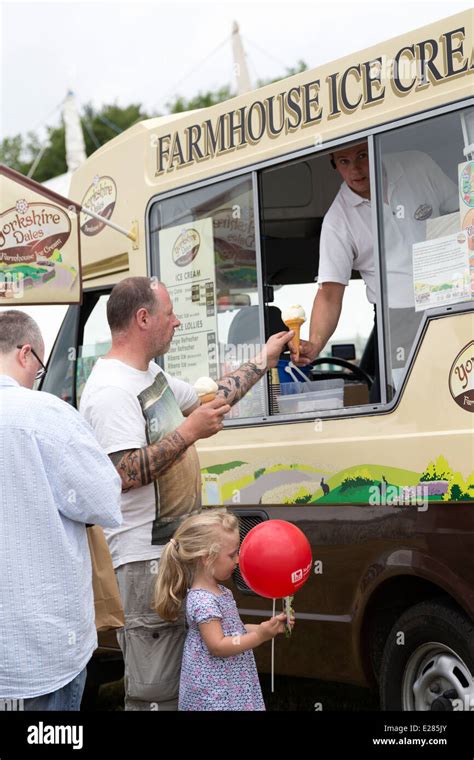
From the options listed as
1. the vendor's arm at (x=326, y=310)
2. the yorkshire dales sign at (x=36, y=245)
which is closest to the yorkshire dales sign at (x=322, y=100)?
the yorkshire dales sign at (x=36, y=245)

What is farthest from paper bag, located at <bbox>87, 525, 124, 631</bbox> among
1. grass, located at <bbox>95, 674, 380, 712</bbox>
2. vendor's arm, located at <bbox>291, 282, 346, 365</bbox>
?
grass, located at <bbox>95, 674, 380, 712</bbox>

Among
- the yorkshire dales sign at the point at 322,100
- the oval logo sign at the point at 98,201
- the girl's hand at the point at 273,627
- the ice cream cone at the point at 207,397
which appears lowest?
the girl's hand at the point at 273,627

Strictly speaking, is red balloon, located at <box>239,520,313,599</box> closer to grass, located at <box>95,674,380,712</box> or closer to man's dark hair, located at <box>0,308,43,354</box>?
man's dark hair, located at <box>0,308,43,354</box>

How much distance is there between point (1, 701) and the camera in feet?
11.0

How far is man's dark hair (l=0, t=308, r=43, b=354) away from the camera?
3516 millimetres

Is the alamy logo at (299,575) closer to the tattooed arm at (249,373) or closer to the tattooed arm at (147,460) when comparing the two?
the tattooed arm at (147,460)

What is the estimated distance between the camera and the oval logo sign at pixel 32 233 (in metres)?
5.71

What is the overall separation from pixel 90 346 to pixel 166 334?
2.39 m

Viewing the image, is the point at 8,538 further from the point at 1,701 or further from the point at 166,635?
the point at 166,635

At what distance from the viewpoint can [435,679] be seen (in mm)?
4398

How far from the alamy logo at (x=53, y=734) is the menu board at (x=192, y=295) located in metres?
2.09

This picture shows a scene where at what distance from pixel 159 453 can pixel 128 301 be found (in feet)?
2.07

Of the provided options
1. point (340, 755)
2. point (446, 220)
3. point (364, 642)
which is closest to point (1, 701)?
point (340, 755)

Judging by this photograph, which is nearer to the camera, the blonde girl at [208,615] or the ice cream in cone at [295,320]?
the blonde girl at [208,615]
